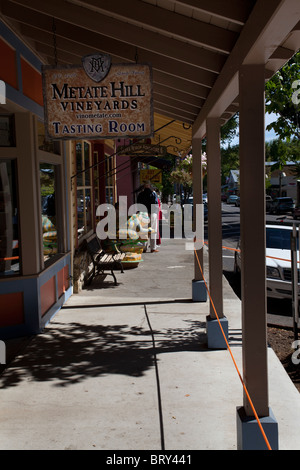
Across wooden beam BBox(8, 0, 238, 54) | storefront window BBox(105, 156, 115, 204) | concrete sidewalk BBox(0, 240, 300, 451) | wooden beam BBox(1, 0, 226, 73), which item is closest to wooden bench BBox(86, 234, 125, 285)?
concrete sidewalk BBox(0, 240, 300, 451)

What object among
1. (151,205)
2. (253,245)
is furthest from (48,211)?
(151,205)

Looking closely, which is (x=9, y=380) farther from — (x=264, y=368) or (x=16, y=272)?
(x=264, y=368)

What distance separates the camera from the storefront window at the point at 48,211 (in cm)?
771

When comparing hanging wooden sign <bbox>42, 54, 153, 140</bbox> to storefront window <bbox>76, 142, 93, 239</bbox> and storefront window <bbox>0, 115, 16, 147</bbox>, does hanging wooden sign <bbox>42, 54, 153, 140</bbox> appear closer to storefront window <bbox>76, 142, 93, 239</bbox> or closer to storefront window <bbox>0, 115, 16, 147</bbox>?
storefront window <bbox>0, 115, 16, 147</bbox>

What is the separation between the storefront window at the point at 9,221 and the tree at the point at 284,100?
4.20 metres

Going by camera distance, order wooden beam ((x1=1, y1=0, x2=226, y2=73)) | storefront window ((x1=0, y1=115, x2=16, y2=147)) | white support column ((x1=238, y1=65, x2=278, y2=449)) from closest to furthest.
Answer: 1. white support column ((x1=238, y1=65, x2=278, y2=449))
2. wooden beam ((x1=1, y1=0, x2=226, y2=73))
3. storefront window ((x1=0, y1=115, x2=16, y2=147))

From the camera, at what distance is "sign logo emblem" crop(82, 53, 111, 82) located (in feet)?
18.3

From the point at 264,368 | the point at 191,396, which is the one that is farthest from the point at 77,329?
the point at 264,368

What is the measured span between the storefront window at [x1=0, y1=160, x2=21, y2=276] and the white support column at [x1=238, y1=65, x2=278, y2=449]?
395 centimetres

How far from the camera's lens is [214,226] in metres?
6.33

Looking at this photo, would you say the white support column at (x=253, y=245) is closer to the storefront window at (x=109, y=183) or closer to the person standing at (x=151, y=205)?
the person standing at (x=151, y=205)

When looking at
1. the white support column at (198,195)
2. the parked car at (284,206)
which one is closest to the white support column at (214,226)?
the white support column at (198,195)

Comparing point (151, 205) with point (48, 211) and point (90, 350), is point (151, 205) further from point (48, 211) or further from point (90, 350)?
point (90, 350)

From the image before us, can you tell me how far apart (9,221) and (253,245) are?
13.7 feet
